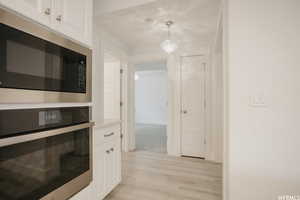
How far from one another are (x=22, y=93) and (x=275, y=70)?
1670 mm

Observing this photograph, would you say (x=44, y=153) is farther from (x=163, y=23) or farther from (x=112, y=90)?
(x=112, y=90)

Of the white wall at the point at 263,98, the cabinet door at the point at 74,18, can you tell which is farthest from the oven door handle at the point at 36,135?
the white wall at the point at 263,98

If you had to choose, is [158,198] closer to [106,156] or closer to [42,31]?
[106,156]

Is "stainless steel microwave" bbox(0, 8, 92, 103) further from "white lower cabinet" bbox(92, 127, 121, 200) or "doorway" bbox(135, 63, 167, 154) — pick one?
"doorway" bbox(135, 63, 167, 154)

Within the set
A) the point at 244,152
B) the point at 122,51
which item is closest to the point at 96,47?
the point at 122,51

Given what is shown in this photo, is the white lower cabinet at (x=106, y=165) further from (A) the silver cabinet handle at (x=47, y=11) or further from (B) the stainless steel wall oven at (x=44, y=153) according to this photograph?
(A) the silver cabinet handle at (x=47, y=11)

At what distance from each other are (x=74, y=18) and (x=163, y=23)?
1.66 metres

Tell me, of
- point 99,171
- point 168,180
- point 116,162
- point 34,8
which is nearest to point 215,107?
point 168,180

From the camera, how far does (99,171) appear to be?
5.42ft

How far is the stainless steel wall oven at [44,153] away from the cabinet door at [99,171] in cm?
36

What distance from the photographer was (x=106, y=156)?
1.77 meters

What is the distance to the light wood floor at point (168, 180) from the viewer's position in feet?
6.46

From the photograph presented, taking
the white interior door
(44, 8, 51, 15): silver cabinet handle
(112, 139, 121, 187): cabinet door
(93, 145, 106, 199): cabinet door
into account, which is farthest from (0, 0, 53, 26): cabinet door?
the white interior door

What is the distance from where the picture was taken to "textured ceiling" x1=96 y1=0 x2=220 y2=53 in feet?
6.37
